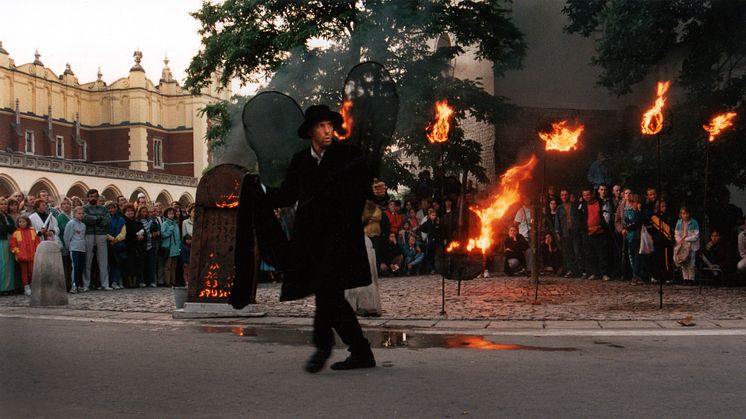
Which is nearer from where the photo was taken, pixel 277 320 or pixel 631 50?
pixel 277 320

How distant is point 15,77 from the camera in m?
67.3

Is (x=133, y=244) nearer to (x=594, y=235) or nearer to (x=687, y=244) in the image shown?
(x=594, y=235)

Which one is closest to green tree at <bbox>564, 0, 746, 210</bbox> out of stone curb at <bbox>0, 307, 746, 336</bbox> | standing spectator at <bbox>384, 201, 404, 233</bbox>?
standing spectator at <bbox>384, 201, 404, 233</bbox>

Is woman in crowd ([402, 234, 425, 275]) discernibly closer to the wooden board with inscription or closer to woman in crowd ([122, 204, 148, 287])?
woman in crowd ([122, 204, 148, 287])

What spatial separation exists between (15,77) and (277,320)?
64.1 meters

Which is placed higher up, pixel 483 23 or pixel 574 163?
pixel 483 23

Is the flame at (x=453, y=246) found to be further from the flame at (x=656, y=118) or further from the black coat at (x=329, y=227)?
the black coat at (x=329, y=227)

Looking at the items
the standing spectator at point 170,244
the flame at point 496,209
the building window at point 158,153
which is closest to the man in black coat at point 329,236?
the flame at point 496,209

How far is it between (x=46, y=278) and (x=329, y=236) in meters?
7.97

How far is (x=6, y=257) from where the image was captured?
15414 millimetres

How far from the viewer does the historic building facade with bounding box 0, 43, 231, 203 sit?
65375mm

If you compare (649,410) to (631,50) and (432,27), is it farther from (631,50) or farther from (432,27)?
(432,27)

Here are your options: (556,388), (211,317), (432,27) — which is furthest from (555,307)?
(432,27)

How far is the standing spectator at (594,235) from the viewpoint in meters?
16.5
